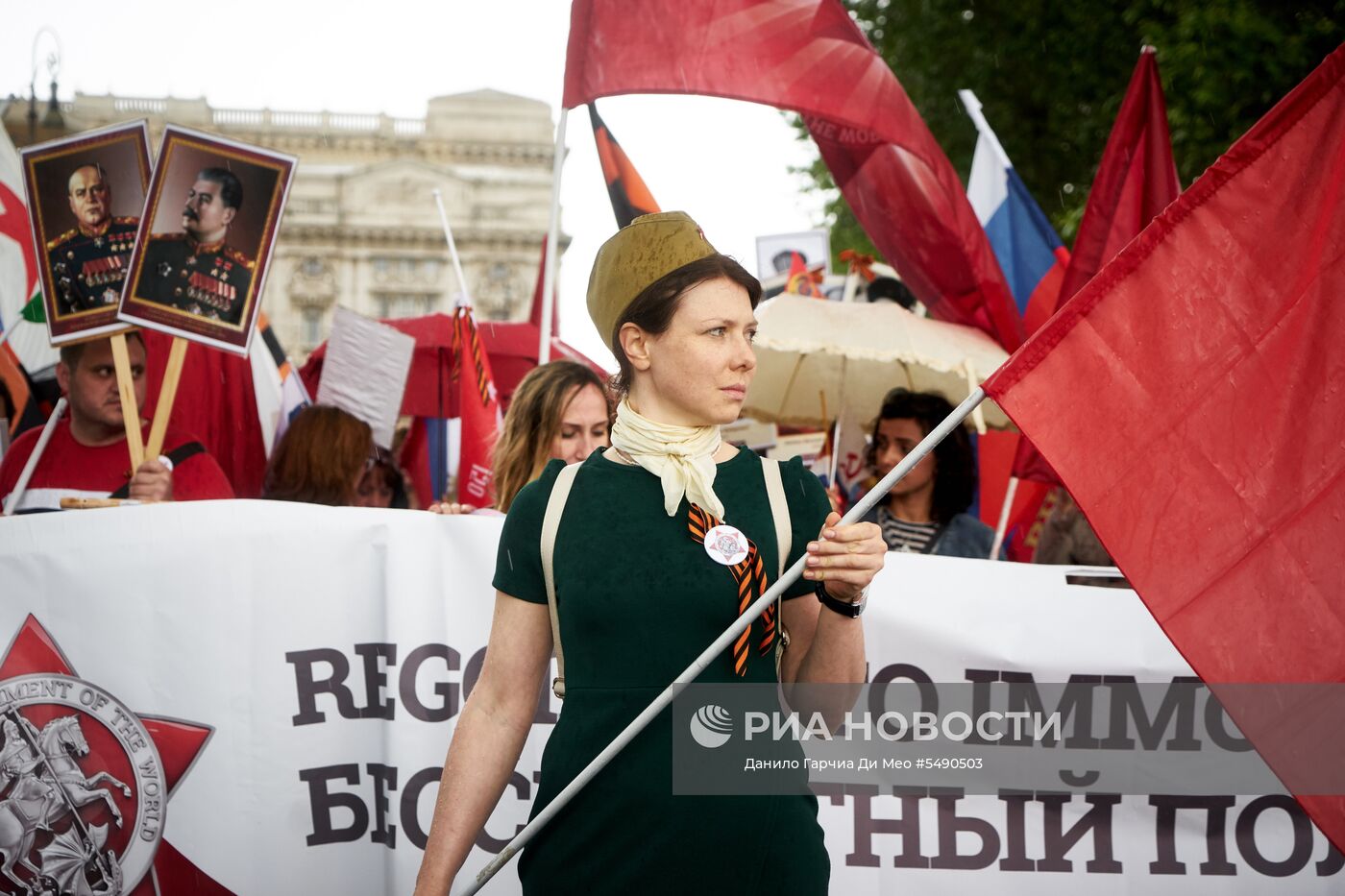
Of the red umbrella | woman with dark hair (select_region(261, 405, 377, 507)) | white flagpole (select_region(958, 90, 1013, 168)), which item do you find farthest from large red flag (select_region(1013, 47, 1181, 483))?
the red umbrella

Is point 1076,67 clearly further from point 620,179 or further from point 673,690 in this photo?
point 673,690

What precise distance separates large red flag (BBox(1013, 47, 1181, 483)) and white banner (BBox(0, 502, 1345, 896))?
216cm

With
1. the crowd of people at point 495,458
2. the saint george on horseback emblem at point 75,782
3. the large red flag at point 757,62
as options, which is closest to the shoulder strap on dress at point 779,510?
the crowd of people at point 495,458

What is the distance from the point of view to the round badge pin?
2.25 meters

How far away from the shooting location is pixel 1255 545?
247 cm

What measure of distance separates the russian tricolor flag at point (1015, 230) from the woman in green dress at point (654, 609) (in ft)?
17.6

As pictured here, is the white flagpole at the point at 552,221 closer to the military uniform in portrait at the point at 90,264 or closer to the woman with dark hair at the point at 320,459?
the woman with dark hair at the point at 320,459

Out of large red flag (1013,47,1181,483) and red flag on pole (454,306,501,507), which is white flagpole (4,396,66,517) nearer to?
red flag on pole (454,306,501,507)

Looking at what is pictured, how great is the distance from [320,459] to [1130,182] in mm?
3502

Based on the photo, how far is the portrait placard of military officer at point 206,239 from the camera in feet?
15.6

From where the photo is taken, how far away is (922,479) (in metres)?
5.34

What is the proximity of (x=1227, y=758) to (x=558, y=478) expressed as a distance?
2.12 meters

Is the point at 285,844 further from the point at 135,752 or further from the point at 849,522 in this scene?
the point at 849,522

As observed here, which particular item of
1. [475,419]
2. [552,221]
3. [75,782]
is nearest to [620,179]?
[552,221]
